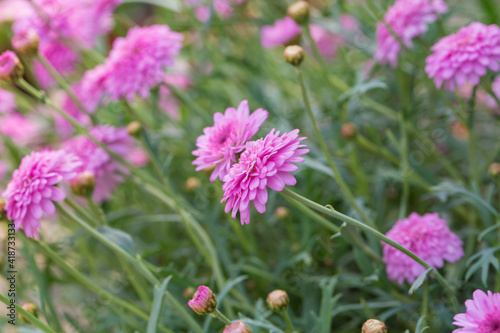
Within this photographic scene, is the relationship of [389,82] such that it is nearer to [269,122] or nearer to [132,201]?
[269,122]

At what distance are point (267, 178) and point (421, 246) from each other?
0.30 metres

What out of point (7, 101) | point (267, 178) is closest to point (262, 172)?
point (267, 178)

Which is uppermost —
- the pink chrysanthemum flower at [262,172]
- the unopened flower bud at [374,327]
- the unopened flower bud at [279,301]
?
the pink chrysanthemum flower at [262,172]

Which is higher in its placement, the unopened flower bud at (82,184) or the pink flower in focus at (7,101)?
the pink flower in focus at (7,101)

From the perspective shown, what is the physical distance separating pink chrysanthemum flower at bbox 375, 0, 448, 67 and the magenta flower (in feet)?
1.65

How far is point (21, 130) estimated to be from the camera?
156 cm

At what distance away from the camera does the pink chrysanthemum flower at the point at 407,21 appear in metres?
0.89

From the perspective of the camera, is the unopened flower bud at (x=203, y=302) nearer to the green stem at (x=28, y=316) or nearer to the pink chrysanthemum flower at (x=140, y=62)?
the green stem at (x=28, y=316)

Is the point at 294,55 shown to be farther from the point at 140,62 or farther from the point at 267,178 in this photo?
the point at 140,62

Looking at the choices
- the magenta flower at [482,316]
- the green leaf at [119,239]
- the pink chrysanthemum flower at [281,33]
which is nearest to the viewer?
the magenta flower at [482,316]

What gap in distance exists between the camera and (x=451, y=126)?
1290 mm

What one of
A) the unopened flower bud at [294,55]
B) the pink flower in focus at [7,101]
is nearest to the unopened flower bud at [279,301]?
the unopened flower bud at [294,55]

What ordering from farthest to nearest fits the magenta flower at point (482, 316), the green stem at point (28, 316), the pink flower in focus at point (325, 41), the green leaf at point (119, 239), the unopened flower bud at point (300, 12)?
the pink flower in focus at point (325, 41) < the unopened flower bud at point (300, 12) < the green leaf at point (119, 239) < the green stem at point (28, 316) < the magenta flower at point (482, 316)

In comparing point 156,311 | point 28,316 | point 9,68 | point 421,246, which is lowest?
point 421,246
